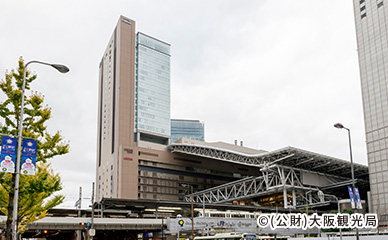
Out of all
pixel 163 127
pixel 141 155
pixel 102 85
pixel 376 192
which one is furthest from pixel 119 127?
pixel 376 192

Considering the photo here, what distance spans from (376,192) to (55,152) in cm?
9101

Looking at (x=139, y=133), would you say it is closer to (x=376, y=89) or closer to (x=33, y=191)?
(x=376, y=89)

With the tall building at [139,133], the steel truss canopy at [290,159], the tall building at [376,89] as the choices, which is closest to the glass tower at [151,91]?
the tall building at [139,133]

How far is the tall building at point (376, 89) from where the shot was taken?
95.7 metres

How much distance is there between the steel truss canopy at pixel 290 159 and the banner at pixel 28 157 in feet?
255

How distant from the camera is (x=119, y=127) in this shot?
4899 inches

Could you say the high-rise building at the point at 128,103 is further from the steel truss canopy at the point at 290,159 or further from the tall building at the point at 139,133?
the steel truss canopy at the point at 290,159

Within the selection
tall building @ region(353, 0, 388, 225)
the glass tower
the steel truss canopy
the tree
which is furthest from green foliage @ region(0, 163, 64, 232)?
the glass tower

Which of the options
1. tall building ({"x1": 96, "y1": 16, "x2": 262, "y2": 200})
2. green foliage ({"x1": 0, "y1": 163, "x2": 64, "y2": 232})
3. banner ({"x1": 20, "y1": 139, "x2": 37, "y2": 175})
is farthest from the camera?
tall building ({"x1": 96, "y1": 16, "x2": 262, "y2": 200})

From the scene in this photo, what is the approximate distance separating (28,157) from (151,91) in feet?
400

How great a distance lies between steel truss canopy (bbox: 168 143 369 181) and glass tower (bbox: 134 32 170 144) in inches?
542

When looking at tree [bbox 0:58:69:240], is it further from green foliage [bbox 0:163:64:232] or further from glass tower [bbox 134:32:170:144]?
glass tower [bbox 134:32:170:144]

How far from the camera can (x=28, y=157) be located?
2048cm

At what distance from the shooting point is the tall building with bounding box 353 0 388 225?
314 feet
